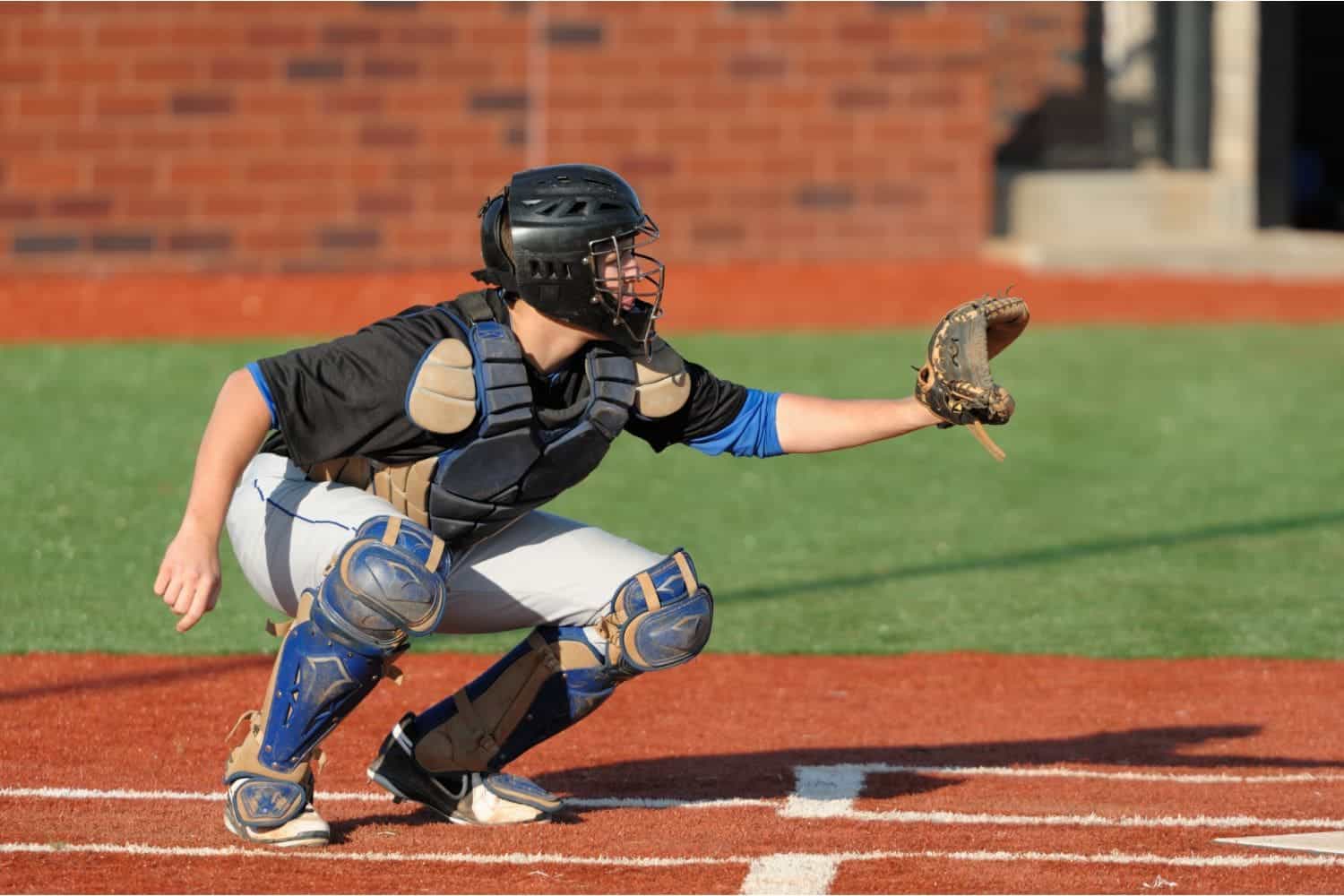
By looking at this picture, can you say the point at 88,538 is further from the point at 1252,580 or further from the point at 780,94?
the point at 780,94

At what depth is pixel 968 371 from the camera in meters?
4.34

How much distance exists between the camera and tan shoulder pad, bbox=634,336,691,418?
442cm

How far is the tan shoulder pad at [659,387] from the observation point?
442 cm

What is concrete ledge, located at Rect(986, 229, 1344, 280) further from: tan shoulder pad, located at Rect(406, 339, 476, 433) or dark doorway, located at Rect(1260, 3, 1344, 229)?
tan shoulder pad, located at Rect(406, 339, 476, 433)

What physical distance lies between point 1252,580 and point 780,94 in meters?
9.68

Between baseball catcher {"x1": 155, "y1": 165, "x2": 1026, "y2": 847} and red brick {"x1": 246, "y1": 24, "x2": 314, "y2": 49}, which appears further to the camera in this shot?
red brick {"x1": 246, "y1": 24, "x2": 314, "y2": 49}

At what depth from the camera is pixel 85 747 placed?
5199 millimetres

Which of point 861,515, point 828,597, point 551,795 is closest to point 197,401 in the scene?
point 861,515

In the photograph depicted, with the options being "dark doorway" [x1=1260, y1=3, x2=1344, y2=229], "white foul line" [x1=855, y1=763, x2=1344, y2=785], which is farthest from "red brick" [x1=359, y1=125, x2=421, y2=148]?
"white foul line" [x1=855, y1=763, x2=1344, y2=785]

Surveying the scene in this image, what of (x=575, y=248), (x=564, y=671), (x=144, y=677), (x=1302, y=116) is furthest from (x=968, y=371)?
(x=1302, y=116)

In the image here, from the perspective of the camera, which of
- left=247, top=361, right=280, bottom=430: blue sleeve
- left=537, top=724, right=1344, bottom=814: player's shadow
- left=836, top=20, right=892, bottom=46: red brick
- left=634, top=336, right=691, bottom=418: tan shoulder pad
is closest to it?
left=247, top=361, right=280, bottom=430: blue sleeve

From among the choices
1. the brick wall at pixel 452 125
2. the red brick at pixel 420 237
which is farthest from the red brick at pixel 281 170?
the red brick at pixel 420 237

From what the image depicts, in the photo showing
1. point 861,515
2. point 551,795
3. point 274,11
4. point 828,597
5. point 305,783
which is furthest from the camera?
point 274,11

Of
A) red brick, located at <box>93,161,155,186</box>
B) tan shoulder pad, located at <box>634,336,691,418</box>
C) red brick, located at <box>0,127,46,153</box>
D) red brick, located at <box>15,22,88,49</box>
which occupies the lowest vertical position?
tan shoulder pad, located at <box>634,336,691,418</box>
